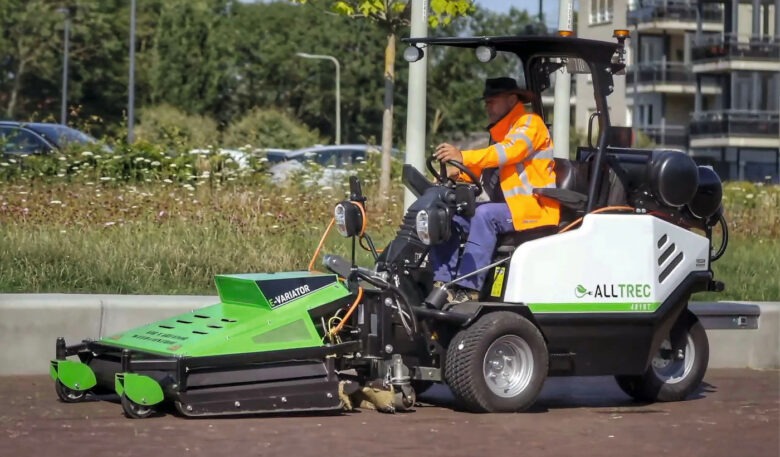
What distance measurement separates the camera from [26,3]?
60.8m

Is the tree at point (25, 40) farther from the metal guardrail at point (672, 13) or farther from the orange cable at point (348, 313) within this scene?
the orange cable at point (348, 313)

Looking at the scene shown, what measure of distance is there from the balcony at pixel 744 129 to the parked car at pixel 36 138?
47724mm

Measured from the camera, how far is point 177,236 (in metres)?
13.4

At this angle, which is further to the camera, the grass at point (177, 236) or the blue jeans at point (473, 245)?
the grass at point (177, 236)

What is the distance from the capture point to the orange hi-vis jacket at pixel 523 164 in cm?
906

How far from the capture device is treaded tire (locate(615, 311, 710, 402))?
31.6ft

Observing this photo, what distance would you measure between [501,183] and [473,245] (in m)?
0.46

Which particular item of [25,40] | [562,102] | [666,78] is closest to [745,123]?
[666,78]

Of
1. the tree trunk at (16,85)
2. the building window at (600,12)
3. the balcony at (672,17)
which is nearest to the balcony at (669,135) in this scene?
the balcony at (672,17)

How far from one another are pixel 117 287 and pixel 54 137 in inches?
429

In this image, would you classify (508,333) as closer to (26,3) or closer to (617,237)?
(617,237)

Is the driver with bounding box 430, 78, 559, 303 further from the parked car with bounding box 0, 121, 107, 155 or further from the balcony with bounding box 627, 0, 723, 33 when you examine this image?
the balcony with bounding box 627, 0, 723, 33

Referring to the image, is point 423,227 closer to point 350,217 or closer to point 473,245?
point 473,245


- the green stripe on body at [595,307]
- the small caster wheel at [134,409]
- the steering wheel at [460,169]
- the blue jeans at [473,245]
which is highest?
the steering wheel at [460,169]
